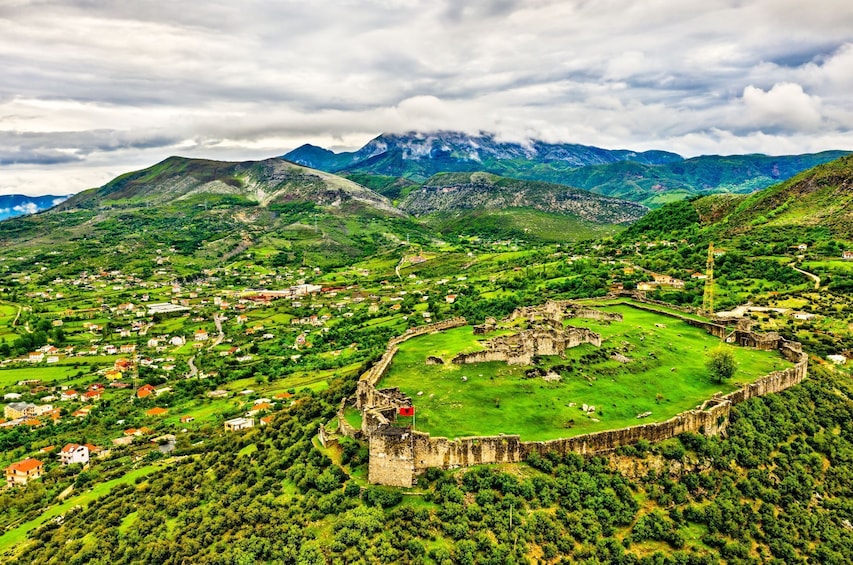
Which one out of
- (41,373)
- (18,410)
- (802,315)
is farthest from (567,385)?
(41,373)

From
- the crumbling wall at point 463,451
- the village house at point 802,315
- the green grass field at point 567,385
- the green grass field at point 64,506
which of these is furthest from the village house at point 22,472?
the village house at point 802,315

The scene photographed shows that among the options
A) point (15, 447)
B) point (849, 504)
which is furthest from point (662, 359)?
point (15, 447)

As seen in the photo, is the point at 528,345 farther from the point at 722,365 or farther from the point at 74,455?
the point at 74,455

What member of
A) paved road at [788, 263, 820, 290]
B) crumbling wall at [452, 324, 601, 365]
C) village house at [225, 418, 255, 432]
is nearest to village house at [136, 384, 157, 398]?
village house at [225, 418, 255, 432]

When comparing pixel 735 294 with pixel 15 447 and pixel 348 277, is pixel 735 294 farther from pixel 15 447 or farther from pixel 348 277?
pixel 348 277

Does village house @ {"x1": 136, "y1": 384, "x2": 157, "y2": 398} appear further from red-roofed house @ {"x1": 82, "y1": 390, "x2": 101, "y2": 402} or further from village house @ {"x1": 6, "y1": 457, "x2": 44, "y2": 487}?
village house @ {"x1": 6, "y1": 457, "x2": 44, "y2": 487}
